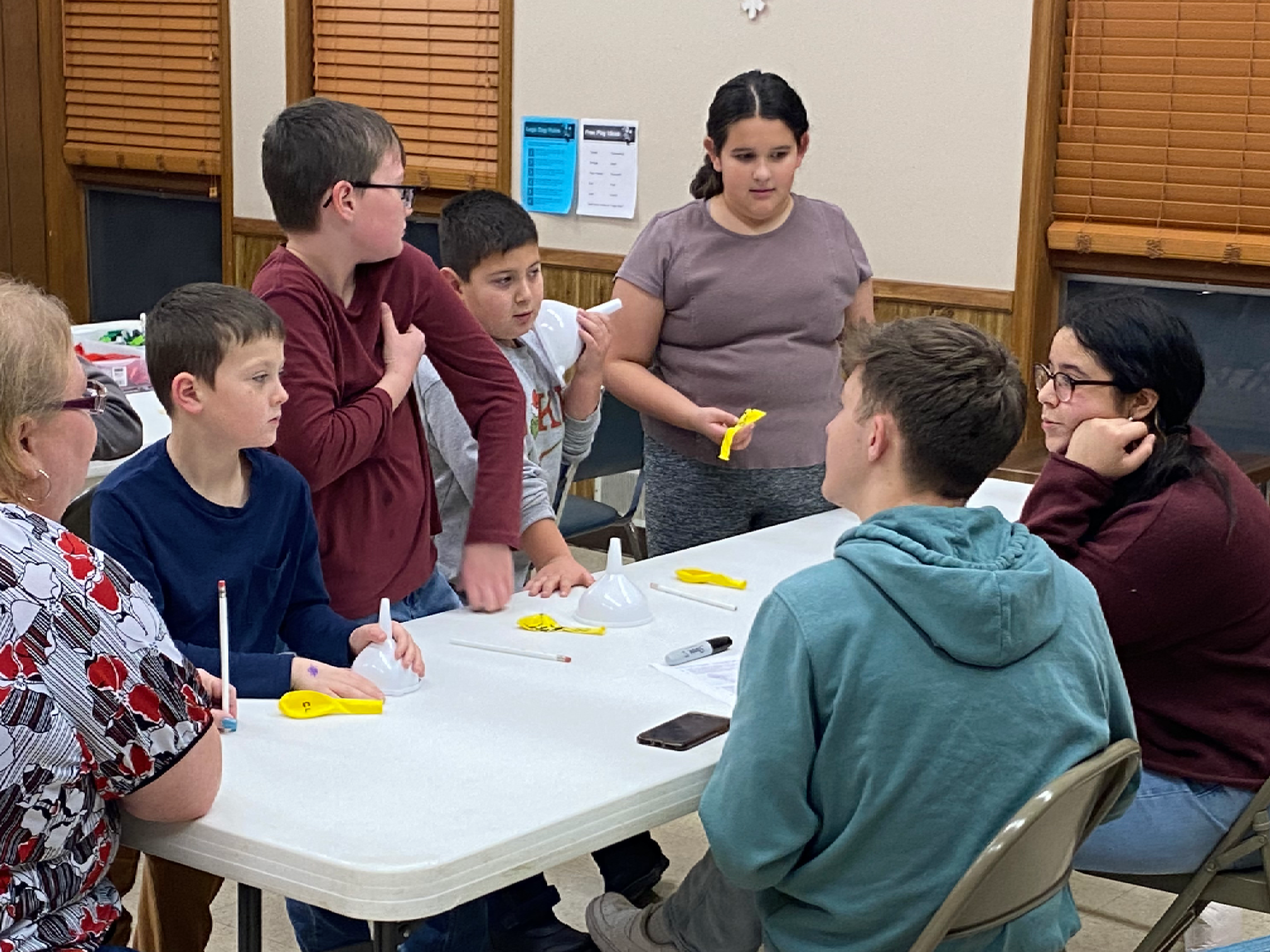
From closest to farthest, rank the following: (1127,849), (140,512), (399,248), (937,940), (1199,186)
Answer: (937,940) → (140,512) → (1127,849) → (399,248) → (1199,186)

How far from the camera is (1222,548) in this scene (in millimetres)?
2041

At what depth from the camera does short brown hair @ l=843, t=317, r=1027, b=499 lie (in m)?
1.69

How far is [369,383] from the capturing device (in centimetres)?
231

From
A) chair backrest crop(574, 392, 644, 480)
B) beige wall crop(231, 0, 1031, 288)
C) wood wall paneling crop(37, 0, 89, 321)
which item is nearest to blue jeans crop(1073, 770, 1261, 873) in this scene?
chair backrest crop(574, 392, 644, 480)

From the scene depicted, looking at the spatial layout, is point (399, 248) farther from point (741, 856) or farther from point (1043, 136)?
point (1043, 136)

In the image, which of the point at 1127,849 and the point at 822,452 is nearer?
the point at 1127,849

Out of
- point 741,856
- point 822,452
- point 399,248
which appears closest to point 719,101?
point 822,452

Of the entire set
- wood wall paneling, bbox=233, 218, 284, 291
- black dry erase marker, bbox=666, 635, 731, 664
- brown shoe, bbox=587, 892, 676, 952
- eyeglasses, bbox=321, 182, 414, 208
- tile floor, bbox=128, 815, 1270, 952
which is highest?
eyeglasses, bbox=321, 182, 414, 208

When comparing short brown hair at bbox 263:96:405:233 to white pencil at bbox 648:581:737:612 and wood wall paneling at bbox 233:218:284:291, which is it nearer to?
white pencil at bbox 648:581:737:612

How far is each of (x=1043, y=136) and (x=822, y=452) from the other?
159cm

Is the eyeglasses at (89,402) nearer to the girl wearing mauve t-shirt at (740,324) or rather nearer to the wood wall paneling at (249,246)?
the girl wearing mauve t-shirt at (740,324)

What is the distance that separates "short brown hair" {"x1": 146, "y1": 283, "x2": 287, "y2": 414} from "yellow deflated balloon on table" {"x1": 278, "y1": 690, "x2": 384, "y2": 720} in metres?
0.43

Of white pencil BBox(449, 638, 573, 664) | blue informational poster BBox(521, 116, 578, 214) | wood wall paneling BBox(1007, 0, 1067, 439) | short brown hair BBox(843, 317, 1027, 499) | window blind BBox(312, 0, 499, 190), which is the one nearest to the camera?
short brown hair BBox(843, 317, 1027, 499)

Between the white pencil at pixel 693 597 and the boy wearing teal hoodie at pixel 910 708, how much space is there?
0.69 meters
